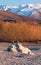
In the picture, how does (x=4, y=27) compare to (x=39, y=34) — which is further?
(x=4, y=27)

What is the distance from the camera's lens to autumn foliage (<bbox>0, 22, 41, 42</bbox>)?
22.3 m

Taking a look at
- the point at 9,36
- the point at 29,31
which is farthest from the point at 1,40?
the point at 29,31

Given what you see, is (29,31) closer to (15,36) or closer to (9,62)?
(15,36)

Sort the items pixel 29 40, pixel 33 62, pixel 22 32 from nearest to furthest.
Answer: pixel 33 62 → pixel 29 40 → pixel 22 32

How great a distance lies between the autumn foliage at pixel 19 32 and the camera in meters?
22.3

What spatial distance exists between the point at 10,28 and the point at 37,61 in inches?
→ 555

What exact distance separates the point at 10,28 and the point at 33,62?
1426 centimetres

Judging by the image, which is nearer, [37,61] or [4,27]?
[37,61]

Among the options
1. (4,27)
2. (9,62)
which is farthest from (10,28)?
(9,62)

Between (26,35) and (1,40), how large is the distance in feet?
6.15

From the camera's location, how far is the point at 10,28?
79.6 feet

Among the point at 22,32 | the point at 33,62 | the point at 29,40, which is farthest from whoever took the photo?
the point at 22,32

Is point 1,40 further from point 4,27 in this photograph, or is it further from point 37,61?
point 37,61

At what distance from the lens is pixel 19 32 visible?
77.0 feet
